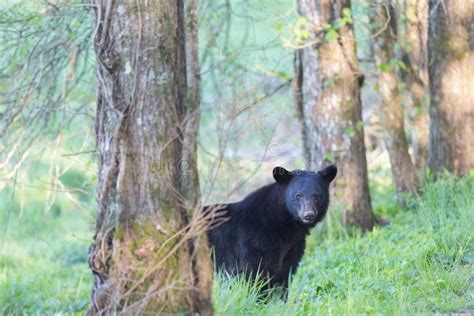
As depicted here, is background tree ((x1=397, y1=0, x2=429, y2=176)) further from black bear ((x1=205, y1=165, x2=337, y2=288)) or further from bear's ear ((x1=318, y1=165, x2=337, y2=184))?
black bear ((x1=205, y1=165, x2=337, y2=288))

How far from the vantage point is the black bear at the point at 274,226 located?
7273 millimetres

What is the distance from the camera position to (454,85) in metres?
10.3

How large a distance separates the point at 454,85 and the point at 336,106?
5.31ft

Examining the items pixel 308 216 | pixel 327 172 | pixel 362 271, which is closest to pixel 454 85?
pixel 327 172

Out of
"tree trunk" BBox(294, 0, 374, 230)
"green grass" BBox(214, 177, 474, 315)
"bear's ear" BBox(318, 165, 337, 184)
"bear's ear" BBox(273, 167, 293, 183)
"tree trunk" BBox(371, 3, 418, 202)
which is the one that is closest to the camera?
"green grass" BBox(214, 177, 474, 315)

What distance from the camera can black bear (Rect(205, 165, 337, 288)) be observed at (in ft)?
23.9

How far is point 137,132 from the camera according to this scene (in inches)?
180

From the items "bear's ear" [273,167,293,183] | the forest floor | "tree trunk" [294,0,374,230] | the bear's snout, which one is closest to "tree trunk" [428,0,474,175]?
the forest floor

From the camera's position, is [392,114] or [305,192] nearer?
[305,192]

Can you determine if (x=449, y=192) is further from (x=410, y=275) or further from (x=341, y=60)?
(x=410, y=275)

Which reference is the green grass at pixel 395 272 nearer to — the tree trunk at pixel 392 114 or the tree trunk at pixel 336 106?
the tree trunk at pixel 336 106

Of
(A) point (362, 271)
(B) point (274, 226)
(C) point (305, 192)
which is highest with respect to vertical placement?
(C) point (305, 192)

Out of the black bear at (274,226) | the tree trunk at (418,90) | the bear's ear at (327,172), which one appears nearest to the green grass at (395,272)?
the black bear at (274,226)

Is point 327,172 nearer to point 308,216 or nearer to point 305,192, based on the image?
point 305,192
